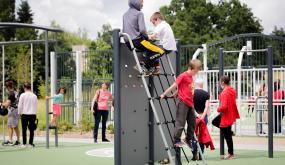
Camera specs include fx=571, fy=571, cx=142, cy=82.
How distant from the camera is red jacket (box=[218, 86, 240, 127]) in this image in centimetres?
1195

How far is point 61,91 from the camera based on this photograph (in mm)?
17859

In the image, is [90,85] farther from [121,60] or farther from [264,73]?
[121,60]

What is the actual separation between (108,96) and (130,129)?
7.36 metres

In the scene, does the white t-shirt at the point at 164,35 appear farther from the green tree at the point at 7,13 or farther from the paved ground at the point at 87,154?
the green tree at the point at 7,13

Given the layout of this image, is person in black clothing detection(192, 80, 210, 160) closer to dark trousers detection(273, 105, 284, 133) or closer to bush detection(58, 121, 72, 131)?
dark trousers detection(273, 105, 284, 133)

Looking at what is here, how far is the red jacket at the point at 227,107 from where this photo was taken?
12.0 meters

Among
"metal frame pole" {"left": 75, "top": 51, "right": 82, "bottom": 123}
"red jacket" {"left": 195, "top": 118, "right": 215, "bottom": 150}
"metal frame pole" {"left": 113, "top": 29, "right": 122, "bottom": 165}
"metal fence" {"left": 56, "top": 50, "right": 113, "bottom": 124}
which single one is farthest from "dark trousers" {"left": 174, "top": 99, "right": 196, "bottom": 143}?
"metal frame pole" {"left": 75, "top": 51, "right": 82, "bottom": 123}

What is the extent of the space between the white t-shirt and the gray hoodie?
3.87 feet

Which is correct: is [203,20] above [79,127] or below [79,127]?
above

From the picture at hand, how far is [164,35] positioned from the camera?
34.1 ft

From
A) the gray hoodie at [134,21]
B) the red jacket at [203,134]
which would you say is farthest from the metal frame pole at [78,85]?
the gray hoodie at [134,21]

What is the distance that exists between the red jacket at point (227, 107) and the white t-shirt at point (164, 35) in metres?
2.09

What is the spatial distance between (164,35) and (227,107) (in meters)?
2.52

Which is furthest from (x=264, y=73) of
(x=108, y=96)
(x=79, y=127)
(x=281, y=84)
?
(x=79, y=127)
